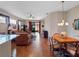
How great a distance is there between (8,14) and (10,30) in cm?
88

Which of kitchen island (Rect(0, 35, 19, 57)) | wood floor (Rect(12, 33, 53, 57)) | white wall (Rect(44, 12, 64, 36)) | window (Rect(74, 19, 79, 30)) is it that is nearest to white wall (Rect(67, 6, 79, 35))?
window (Rect(74, 19, 79, 30))

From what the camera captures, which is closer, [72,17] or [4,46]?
[4,46]

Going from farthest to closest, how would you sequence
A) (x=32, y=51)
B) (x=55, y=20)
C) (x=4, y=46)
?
(x=55, y=20) → (x=32, y=51) → (x=4, y=46)

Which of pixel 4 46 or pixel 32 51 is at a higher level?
pixel 4 46

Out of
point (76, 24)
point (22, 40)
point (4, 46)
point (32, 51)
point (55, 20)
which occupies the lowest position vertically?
point (32, 51)

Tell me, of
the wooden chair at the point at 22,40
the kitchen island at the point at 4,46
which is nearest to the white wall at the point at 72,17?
the wooden chair at the point at 22,40

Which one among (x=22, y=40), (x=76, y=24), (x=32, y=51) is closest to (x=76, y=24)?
(x=76, y=24)

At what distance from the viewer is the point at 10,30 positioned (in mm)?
6547

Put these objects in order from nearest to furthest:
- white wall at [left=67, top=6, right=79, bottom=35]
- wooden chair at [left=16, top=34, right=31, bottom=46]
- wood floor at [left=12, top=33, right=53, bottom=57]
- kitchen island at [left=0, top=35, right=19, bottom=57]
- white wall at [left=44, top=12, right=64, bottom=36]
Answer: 1. kitchen island at [left=0, top=35, right=19, bottom=57]
2. wood floor at [left=12, top=33, right=53, bottom=57]
3. white wall at [left=67, top=6, right=79, bottom=35]
4. white wall at [left=44, top=12, right=64, bottom=36]
5. wooden chair at [left=16, top=34, right=31, bottom=46]

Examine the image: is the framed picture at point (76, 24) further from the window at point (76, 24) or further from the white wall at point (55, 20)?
the white wall at point (55, 20)

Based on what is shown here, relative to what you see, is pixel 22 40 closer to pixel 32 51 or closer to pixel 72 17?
pixel 32 51

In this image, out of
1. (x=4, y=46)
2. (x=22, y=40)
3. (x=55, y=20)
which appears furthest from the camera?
(x=22, y=40)

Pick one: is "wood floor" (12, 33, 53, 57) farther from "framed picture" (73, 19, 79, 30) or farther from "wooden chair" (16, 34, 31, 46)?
"framed picture" (73, 19, 79, 30)

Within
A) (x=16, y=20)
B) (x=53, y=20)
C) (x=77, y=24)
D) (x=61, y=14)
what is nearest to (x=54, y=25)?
(x=53, y=20)
